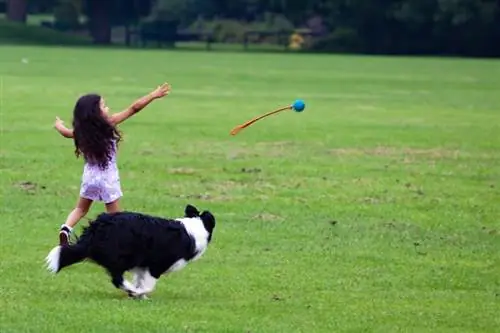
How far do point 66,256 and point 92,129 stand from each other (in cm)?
110

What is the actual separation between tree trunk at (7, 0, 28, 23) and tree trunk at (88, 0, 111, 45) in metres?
3.74

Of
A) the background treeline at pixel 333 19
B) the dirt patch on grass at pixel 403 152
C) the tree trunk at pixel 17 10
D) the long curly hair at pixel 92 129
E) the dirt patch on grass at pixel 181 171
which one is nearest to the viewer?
the long curly hair at pixel 92 129

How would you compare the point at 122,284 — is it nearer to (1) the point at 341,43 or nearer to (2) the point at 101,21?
(1) the point at 341,43

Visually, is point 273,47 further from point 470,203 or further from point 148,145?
point 470,203

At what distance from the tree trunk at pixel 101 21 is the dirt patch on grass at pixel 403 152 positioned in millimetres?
61043

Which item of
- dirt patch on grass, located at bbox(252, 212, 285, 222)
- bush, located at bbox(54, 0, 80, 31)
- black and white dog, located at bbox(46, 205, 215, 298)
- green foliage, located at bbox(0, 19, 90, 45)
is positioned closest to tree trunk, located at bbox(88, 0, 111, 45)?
green foliage, located at bbox(0, 19, 90, 45)

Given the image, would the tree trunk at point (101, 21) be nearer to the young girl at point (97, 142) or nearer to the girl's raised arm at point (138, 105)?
the young girl at point (97, 142)

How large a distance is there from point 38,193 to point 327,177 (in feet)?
12.7

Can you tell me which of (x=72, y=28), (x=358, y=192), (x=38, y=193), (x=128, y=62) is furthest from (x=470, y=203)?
(x=72, y=28)

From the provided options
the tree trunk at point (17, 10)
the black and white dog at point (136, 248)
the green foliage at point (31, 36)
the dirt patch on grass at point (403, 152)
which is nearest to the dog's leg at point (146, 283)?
the black and white dog at point (136, 248)

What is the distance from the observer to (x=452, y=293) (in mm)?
10984

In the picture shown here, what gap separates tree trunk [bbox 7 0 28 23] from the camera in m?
84.7

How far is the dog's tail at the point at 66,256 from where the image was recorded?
10.1 m

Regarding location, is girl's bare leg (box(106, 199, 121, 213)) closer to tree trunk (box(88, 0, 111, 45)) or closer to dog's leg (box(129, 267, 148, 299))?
dog's leg (box(129, 267, 148, 299))
